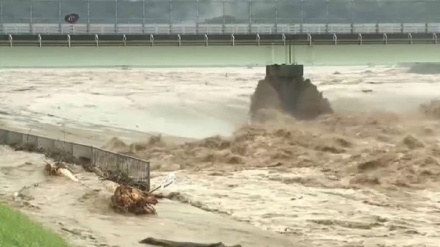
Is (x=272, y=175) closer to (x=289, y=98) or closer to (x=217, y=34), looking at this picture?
(x=217, y=34)

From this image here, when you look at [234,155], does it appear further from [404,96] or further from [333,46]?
[404,96]

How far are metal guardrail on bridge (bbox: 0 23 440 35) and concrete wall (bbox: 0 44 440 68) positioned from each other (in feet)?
4.93

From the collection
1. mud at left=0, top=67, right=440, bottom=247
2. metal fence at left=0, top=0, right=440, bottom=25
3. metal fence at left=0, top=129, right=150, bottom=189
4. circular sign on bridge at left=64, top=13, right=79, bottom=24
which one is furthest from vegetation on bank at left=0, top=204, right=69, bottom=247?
circular sign on bridge at left=64, top=13, right=79, bottom=24

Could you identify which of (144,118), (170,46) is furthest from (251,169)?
(144,118)

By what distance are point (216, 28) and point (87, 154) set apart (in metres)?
23.5

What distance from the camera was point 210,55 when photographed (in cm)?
6009

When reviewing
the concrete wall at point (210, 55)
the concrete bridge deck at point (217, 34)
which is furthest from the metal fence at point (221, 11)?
the concrete wall at point (210, 55)

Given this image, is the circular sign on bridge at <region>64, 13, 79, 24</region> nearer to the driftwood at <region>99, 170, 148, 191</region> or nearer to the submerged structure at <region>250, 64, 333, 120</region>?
the submerged structure at <region>250, 64, 333, 120</region>

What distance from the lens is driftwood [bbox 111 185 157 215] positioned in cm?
2978

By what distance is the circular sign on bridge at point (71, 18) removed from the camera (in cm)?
6159

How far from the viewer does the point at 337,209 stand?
3216 cm

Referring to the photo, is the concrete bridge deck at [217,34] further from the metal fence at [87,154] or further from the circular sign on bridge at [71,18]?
the metal fence at [87,154]

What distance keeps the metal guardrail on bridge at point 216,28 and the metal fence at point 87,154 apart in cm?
950

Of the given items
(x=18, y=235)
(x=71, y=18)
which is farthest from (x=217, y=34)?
(x=18, y=235)
